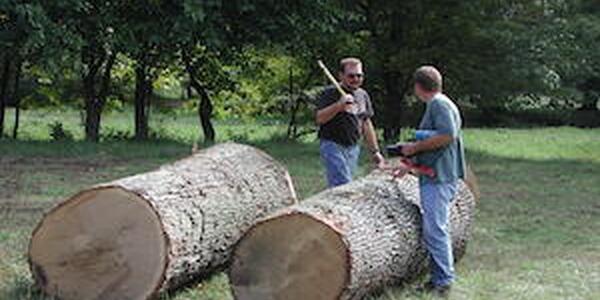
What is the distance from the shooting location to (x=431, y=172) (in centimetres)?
731

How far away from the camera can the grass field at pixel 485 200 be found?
764cm

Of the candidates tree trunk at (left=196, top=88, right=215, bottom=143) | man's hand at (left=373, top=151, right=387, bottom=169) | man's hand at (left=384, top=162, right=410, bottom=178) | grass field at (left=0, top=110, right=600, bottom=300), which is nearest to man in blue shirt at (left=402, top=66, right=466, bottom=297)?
man's hand at (left=384, top=162, right=410, bottom=178)

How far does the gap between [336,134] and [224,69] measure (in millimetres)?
12370

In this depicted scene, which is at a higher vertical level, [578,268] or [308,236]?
[308,236]

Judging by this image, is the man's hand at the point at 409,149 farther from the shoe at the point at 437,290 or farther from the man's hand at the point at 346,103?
the man's hand at the point at 346,103

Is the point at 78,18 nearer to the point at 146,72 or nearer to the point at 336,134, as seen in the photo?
the point at 146,72

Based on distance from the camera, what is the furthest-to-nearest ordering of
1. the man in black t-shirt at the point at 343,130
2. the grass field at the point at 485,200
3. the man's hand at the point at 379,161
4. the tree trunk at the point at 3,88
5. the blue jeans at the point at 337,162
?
the tree trunk at the point at 3,88
the blue jeans at the point at 337,162
the man in black t-shirt at the point at 343,130
the man's hand at the point at 379,161
the grass field at the point at 485,200

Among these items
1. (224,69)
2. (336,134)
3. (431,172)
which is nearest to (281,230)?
(431,172)

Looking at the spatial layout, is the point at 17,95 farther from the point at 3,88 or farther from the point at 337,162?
the point at 337,162

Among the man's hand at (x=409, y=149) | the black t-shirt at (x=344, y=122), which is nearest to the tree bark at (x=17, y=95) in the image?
the black t-shirt at (x=344, y=122)

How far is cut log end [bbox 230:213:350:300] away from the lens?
6504mm

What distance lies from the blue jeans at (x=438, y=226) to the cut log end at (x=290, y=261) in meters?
1.09

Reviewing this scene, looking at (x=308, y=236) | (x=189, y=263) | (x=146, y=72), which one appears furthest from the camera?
(x=146, y=72)

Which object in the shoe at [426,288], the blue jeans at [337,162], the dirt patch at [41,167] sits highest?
the blue jeans at [337,162]
